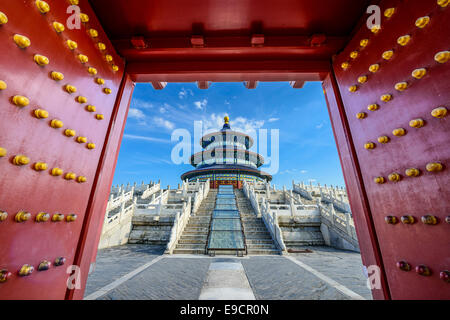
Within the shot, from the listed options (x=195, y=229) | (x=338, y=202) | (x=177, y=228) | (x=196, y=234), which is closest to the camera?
(x=177, y=228)

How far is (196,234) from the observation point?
9.94m

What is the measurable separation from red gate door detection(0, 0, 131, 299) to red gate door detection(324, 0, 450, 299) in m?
3.10

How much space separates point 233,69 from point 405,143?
2.20 m

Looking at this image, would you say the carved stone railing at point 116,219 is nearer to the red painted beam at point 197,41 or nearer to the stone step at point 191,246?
the stone step at point 191,246

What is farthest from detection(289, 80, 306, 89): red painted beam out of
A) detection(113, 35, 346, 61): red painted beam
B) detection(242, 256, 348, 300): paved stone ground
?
detection(242, 256, 348, 300): paved stone ground

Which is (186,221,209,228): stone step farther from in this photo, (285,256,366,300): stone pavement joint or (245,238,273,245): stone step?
(285,256,366,300): stone pavement joint

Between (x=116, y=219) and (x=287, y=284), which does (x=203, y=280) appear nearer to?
(x=287, y=284)

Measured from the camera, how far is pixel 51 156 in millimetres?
1649

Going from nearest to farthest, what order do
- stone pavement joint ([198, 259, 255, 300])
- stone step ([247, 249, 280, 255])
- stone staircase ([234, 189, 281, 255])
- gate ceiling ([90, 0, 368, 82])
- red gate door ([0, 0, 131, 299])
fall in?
Answer: red gate door ([0, 0, 131, 299]) → gate ceiling ([90, 0, 368, 82]) → stone pavement joint ([198, 259, 255, 300]) → stone step ([247, 249, 280, 255]) → stone staircase ([234, 189, 281, 255])

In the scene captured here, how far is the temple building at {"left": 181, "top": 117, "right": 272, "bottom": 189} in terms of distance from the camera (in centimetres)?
2731

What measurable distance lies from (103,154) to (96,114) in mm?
489

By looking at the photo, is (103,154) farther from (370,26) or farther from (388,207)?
(370,26)

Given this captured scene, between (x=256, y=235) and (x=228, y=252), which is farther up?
(x=256, y=235)

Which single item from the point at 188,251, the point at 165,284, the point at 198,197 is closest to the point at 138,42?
the point at 165,284
